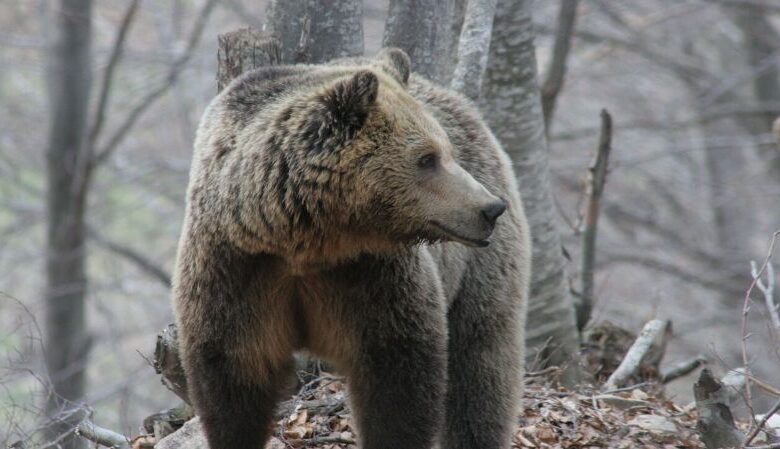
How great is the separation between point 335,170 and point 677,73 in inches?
549

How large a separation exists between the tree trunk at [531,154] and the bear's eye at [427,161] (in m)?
3.56

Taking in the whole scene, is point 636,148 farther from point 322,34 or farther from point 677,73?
point 322,34

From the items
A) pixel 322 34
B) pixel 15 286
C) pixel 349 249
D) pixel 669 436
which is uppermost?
pixel 322 34

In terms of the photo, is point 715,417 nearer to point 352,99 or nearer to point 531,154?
point 352,99

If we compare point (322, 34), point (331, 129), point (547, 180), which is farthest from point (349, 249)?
point (547, 180)

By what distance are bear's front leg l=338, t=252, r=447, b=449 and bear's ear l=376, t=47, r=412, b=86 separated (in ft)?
2.95

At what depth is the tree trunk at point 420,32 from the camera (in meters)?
6.32

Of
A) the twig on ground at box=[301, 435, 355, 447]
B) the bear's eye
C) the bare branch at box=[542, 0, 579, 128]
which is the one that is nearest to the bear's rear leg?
the twig on ground at box=[301, 435, 355, 447]

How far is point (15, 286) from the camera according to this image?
1758 cm

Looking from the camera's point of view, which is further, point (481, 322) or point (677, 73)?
point (677, 73)

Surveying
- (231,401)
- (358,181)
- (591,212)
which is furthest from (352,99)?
(591,212)

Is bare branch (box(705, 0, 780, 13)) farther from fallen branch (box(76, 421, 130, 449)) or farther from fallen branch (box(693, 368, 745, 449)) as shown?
fallen branch (box(76, 421, 130, 449))

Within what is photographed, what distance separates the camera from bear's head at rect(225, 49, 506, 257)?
4.09 m

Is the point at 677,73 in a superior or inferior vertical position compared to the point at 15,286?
superior
